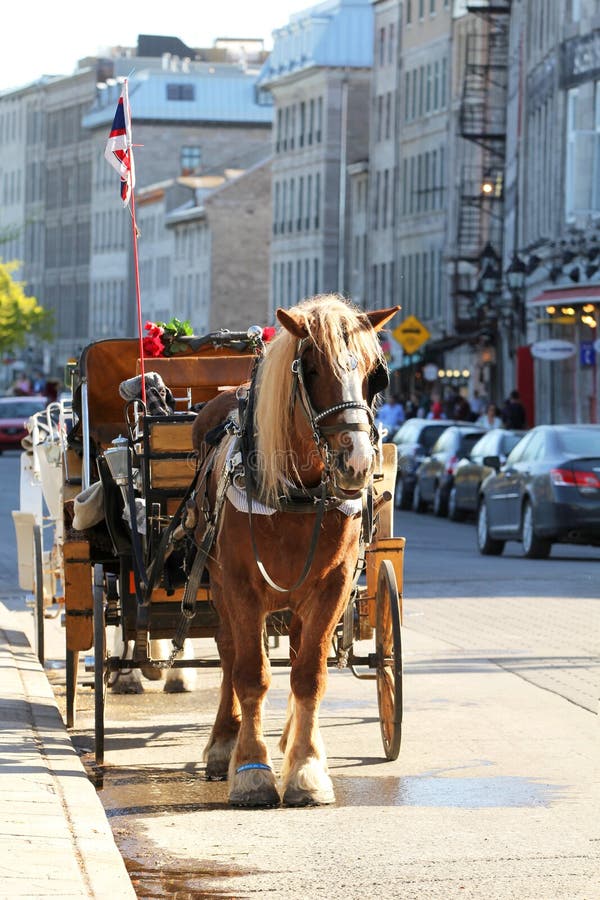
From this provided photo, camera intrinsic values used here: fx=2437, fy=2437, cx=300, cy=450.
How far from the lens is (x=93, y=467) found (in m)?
13.1

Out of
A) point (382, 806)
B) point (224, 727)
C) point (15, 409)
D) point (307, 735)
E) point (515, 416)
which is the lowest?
point (15, 409)

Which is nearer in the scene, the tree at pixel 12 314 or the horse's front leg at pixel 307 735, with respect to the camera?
the horse's front leg at pixel 307 735

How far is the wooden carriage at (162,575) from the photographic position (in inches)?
420

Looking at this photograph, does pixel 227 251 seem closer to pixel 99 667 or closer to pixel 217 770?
pixel 99 667

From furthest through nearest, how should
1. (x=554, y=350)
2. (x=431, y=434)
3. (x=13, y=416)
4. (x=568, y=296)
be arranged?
(x=13, y=416) < (x=568, y=296) < (x=554, y=350) < (x=431, y=434)

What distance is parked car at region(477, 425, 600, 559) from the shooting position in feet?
82.8

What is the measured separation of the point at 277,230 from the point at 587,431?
302ft

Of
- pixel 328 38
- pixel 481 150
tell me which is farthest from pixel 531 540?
pixel 328 38

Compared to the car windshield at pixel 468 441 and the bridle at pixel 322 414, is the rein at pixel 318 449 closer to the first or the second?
the bridle at pixel 322 414

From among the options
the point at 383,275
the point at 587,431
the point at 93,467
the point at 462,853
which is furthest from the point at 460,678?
the point at 383,275

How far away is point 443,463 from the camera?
38312 mm

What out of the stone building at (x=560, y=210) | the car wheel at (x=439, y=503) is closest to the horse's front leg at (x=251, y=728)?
the car wheel at (x=439, y=503)

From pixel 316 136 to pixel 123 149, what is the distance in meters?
102

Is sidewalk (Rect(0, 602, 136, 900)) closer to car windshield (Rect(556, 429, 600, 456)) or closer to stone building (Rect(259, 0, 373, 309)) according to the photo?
car windshield (Rect(556, 429, 600, 456))
